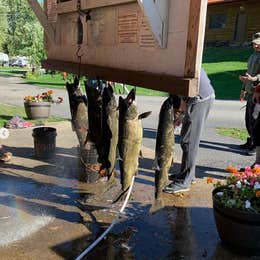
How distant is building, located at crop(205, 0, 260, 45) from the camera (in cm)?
2773

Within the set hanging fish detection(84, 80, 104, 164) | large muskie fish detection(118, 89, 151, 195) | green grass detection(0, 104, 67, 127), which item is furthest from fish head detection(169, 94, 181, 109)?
green grass detection(0, 104, 67, 127)

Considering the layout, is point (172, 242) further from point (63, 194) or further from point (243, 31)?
point (243, 31)

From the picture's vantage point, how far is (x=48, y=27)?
5648mm

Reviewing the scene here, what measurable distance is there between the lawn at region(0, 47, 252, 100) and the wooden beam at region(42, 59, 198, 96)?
12.1m

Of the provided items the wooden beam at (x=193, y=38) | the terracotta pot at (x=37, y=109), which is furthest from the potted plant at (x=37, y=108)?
the wooden beam at (x=193, y=38)

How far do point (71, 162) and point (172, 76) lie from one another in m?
4.09

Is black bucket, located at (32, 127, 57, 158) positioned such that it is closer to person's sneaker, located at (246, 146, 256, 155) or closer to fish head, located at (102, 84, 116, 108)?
fish head, located at (102, 84, 116, 108)

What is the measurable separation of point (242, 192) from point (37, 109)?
299 inches

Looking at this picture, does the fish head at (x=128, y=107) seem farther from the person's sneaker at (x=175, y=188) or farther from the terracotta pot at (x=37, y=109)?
the terracotta pot at (x=37, y=109)

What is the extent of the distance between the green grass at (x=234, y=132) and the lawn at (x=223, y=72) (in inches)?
236

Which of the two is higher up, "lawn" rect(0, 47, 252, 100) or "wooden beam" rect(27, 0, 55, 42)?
"wooden beam" rect(27, 0, 55, 42)

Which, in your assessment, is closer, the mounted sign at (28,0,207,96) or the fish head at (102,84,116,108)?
the mounted sign at (28,0,207,96)

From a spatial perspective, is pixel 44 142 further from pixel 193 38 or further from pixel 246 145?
pixel 193 38

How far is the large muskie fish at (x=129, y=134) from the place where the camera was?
3285 millimetres
